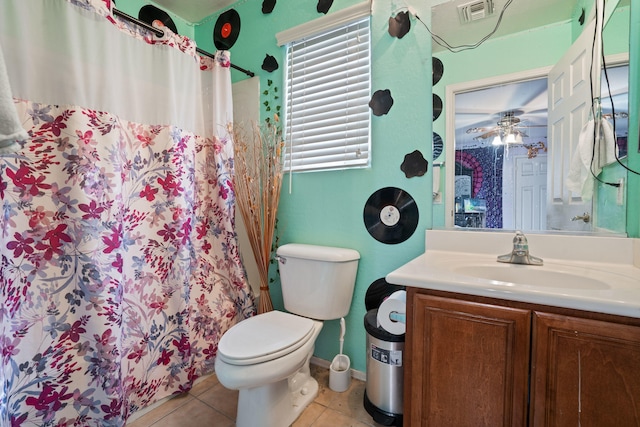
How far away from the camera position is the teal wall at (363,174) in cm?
141

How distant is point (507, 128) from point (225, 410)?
1865 millimetres

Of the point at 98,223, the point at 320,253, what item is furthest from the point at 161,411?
the point at 320,253

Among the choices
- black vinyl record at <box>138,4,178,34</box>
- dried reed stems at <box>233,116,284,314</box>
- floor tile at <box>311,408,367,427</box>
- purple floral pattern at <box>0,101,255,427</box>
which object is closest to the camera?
purple floral pattern at <box>0,101,255,427</box>

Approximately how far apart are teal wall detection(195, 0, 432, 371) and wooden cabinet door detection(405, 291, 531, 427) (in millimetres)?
567

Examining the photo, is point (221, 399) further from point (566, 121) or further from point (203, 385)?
point (566, 121)

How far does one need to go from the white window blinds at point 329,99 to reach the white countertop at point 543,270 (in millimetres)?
656

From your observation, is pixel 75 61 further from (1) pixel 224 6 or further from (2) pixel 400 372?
(2) pixel 400 372

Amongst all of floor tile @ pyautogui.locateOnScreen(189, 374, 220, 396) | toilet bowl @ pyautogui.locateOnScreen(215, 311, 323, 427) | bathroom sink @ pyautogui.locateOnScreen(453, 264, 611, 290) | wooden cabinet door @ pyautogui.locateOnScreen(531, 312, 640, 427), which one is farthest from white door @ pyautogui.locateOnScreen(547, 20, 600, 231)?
floor tile @ pyautogui.locateOnScreen(189, 374, 220, 396)

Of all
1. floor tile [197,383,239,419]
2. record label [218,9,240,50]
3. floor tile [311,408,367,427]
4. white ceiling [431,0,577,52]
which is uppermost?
record label [218,9,240,50]

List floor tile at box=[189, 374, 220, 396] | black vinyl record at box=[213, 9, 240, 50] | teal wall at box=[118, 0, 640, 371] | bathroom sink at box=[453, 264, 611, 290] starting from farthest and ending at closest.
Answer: black vinyl record at box=[213, 9, 240, 50], floor tile at box=[189, 374, 220, 396], teal wall at box=[118, 0, 640, 371], bathroom sink at box=[453, 264, 611, 290]

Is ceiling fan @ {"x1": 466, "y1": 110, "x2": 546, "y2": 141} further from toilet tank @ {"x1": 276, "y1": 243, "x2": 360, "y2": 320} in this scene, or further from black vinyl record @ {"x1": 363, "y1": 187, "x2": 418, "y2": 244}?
toilet tank @ {"x1": 276, "y1": 243, "x2": 360, "y2": 320}

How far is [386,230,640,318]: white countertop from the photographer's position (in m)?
0.73

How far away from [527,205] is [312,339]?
3.61 ft

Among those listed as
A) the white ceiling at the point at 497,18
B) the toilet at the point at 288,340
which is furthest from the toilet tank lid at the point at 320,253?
the white ceiling at the point at 497,18
